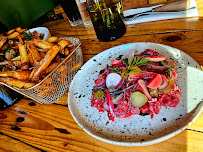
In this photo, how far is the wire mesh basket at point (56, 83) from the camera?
99 cm

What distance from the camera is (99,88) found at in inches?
37.0

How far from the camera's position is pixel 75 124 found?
986 millimetres

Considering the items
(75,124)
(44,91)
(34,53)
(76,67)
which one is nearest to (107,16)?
(76,67)

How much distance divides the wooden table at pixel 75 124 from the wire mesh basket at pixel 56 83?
0.10 meters

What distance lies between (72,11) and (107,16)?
0.78 m

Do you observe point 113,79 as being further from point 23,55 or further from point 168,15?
point 168,15

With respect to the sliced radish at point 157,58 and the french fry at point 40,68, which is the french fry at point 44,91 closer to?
the french fry at point 40,68

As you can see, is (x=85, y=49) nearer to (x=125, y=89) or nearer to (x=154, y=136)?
(x=125, y=89)

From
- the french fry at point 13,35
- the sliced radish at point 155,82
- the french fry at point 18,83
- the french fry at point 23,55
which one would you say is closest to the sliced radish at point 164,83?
the sliced radish at point 155,82

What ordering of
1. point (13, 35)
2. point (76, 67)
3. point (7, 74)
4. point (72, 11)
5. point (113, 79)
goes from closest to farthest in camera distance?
point (113, 79) < point (7, 74) < point (76, 67) < point (13, 35) < point (72, 11)

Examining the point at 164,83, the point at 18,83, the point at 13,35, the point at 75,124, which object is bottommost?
the point at 75,124

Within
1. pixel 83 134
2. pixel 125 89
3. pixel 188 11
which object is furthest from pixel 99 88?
pixel 188 11

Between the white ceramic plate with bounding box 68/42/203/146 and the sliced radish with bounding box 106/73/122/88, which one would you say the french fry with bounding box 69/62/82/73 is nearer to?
the white ceramic plate with bounding box 68/42/203/146

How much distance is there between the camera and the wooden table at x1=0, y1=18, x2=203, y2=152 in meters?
0.76
